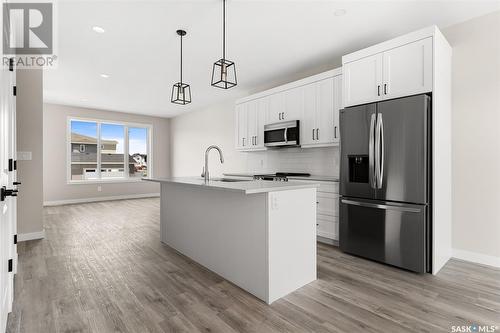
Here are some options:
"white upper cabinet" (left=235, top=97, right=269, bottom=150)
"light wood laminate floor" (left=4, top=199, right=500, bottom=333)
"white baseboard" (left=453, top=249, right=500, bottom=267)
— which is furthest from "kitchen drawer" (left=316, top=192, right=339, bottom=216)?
"white upper cabinet" (left=235, top=97, right=269, bottom=150)

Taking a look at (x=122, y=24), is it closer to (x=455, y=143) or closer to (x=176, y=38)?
(x=176, y=38)

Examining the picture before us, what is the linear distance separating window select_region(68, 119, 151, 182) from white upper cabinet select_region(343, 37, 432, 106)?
23.3 feet

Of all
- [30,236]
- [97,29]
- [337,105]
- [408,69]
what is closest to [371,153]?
[408,69]

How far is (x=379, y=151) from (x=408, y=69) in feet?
2.92

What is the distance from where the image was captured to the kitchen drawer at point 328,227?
3.43 m

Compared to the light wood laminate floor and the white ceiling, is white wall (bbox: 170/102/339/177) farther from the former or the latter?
the light wood laminate floor

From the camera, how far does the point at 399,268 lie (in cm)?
274

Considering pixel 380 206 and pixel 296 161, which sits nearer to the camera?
pixel 380 206

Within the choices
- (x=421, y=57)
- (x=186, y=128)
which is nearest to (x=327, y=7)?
(x=421, y=57)

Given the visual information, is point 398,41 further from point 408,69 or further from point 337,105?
point 337,105

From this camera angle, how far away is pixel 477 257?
286 centimetres

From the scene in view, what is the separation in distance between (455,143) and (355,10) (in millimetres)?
1884

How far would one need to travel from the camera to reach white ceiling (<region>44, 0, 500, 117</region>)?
270cm

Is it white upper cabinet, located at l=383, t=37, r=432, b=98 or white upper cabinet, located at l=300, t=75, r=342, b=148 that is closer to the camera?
white upper cabinet, located at l=383, t=37, r=432, b=98
